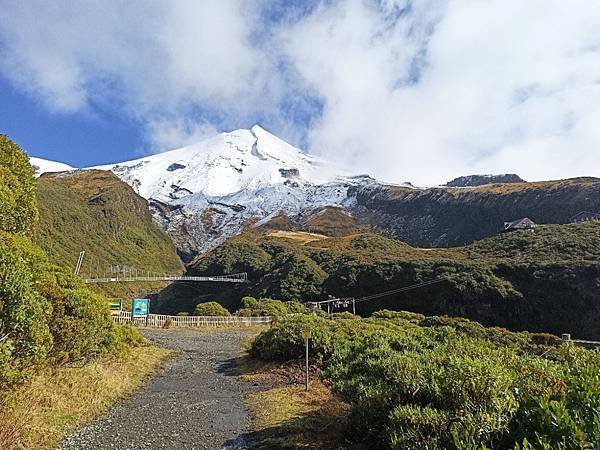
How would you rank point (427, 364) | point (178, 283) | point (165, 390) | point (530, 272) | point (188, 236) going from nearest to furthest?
point (427, 364), point (165, 390), point (530, 272), point (178, 283), point (188, 236)

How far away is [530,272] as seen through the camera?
42.7m

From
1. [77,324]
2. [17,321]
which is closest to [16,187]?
[77,324]

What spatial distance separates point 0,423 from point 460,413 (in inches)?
212

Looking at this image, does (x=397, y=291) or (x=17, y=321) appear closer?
(x=17, y=321)

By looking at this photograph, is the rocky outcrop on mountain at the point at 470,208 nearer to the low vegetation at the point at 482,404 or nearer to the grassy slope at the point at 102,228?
the grassy slope at the point at 102,228

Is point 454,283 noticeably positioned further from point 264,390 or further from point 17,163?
point 17,163

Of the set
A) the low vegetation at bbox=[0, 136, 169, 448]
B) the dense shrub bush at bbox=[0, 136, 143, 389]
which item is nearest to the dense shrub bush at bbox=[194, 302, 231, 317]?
the low vegetation at bbox=[0, 136, 169, 448]

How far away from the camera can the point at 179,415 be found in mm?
8328

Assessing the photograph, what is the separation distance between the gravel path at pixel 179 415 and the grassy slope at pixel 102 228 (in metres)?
86.1

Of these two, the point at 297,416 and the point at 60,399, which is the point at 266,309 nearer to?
the point at 297,416

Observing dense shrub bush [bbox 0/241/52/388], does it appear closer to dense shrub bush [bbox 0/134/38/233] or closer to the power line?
dense shrub bush [bbox 0/134/38/233]

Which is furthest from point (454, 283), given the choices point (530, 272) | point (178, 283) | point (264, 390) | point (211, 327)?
point (178, 283)

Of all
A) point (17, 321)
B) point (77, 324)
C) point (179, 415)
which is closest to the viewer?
point (17, 321)

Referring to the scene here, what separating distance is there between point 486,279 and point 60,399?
41579 millimetres
